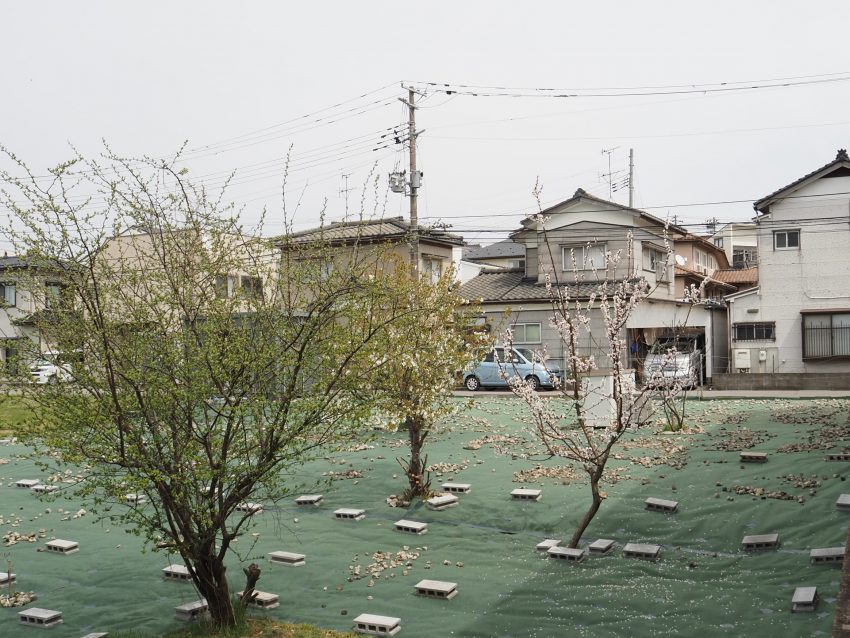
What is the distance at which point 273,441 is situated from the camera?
6043mm

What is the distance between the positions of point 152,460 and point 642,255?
25612 millimetres

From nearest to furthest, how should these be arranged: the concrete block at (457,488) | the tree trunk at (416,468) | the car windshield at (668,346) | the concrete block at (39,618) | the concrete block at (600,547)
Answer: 1. the concrete block at (39,618)
2. the concrete block at (600,547)
3. the tree trunk at (416,468)
4. the concrete block at (457,488)
5. the car windshield at (668,346)

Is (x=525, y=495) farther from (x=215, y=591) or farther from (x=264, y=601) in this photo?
(x=215, y=591)

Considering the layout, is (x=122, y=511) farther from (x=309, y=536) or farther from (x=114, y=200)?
(x=114, y=200)

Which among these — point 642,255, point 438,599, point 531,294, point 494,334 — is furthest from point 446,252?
point 438,599

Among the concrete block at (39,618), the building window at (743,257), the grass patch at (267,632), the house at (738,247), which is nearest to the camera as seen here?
the grass patch at (267,632)

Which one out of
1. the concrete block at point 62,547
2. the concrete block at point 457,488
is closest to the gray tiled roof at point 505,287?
the concrete block at point 457,488

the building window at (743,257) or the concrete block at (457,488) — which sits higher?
the building window at (743,257)

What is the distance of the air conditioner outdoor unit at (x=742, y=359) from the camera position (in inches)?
1035

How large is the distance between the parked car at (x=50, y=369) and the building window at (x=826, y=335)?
81.8 ft

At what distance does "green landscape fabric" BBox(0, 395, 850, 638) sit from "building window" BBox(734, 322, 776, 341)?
48.0 feet

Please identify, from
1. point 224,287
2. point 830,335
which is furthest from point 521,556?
point 830,335

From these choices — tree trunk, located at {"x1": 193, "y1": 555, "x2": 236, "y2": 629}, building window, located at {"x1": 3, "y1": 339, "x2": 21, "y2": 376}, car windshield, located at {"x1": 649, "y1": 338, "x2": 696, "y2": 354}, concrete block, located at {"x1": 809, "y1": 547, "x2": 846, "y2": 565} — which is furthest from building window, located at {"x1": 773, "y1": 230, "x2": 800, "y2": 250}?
building window, located at {"x1": 3, "y1": 339, "x2": 21, "y2": 376}

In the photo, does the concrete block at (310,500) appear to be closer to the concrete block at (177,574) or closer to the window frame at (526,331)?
the concrete block at (177,574)
